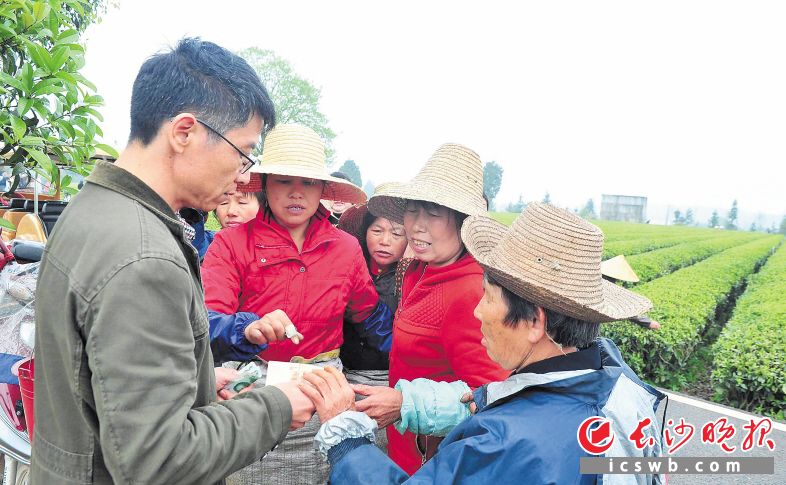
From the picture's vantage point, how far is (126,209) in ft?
3.91

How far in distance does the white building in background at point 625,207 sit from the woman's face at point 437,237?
6652 cm

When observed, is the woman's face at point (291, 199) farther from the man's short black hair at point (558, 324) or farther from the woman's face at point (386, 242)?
the man's short black hair at point (558, 324)

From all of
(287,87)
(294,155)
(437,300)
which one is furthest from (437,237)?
(287,87)

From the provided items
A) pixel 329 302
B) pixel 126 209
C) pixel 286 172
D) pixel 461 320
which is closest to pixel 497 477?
pixel 461 320

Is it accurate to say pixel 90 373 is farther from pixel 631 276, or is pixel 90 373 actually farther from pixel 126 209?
pixel 631 276

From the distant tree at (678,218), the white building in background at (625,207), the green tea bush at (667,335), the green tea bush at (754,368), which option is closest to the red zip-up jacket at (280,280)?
the green tea bush at (754,368)

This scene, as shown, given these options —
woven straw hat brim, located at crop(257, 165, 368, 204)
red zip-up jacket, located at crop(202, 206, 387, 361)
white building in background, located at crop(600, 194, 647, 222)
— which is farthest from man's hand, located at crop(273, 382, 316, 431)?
white building in background, located at crop(600, 194, 647, 222)

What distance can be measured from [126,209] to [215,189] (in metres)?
0.27

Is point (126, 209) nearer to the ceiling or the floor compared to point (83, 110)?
nearer to the floor

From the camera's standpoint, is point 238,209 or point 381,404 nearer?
point 381,404

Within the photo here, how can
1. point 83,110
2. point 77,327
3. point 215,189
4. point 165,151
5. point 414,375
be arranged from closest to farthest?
point 77,327 < point 165,151 < point 215,189 < point 414,375 < point 83,110

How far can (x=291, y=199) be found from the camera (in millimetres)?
2549

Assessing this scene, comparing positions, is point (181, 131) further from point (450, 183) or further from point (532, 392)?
point (450, 183)

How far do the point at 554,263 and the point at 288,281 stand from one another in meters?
1.33
